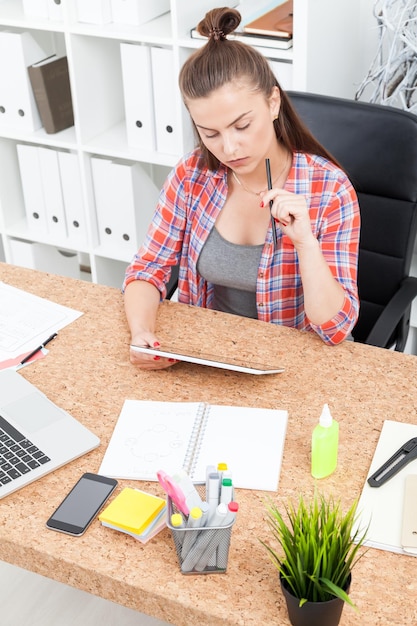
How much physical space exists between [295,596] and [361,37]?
191 cm

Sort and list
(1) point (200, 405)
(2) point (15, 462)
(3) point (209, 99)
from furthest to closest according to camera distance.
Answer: (3) point (209, 99), (1) point (200, 405), (2) point (15, 462)

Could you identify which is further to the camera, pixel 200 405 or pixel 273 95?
pixel 273 95

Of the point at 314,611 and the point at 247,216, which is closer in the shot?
the point at 314,611

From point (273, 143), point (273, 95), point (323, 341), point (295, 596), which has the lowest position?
point (323, 341)

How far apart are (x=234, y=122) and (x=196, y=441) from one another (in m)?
0.64

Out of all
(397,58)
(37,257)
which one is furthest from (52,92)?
(397,58)

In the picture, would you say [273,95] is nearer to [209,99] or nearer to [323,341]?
[209,99]

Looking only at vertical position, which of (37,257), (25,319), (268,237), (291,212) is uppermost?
(291,212)

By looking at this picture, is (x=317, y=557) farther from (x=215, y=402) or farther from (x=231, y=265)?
(x=231, y=265)

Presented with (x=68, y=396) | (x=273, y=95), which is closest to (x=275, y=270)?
(x=273, y=95)

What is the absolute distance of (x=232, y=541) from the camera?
4.02ft

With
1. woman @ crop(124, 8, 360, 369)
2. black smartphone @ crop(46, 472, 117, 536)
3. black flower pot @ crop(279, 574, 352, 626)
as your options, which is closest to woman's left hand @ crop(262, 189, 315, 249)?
woman @ crop(124, 8, 360, 369)

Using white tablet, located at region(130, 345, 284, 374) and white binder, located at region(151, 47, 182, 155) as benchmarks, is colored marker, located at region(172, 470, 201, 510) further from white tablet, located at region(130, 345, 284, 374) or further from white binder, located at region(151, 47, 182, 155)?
white binder, located at region(151, 47, 182, 155)

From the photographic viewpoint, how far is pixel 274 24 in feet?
7.62
